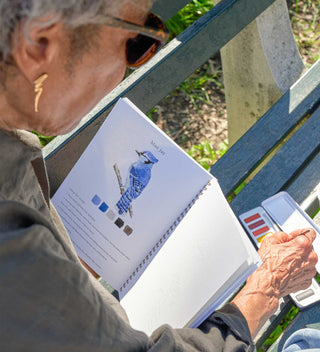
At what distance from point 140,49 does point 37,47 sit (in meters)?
0.28

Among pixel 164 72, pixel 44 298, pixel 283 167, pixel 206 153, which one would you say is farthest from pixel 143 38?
pixel 206 153

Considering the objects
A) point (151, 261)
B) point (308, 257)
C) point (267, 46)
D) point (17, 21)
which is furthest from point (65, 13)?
point (267, 46)

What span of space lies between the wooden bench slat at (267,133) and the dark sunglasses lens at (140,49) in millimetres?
879

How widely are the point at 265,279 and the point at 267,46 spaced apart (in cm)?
134

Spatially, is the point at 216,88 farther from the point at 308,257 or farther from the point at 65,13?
the point at 65,13

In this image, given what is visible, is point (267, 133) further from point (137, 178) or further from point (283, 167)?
point (137, 178)

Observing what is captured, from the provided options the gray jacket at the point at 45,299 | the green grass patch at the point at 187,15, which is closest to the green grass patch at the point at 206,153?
the green grass patch at the point at 187,15

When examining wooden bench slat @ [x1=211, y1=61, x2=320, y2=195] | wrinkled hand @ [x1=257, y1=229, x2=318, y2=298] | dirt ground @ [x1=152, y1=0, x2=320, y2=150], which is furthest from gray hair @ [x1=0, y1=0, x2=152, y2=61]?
dirt ground @ [x1=152, y1=0, x2=320, y2=150]

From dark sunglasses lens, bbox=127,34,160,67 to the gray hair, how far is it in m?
0.16

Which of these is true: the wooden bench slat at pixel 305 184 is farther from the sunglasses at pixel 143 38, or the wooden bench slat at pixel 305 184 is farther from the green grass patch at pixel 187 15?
the green grass patch at pixel 187 15

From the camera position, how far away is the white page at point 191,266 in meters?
1.38

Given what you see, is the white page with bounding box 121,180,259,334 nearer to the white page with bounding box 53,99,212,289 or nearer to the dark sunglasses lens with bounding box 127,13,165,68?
the white page with bounding box 53,99,212,289

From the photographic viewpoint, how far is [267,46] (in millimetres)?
2562

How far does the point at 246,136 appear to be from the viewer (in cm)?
211
